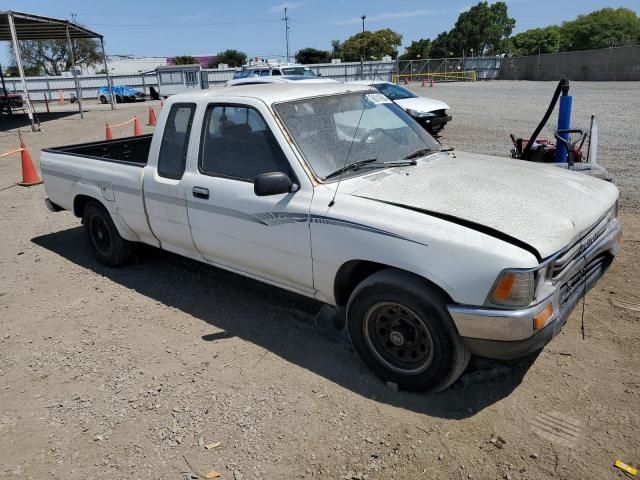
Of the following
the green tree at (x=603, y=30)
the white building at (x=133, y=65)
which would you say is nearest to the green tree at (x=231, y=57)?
the white building at (x=133, y=65)

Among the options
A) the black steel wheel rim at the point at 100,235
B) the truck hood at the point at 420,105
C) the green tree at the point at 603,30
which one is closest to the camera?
the black steel wheel rim at the point at 100,235

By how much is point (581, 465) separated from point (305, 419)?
1.51 metres

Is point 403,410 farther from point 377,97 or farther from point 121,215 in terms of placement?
point 121,215

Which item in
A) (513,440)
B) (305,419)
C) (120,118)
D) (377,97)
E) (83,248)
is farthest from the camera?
(120,118)

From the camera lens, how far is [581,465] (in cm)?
254

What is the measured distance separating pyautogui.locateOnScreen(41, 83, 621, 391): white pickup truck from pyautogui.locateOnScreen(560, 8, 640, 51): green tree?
93.9 meters

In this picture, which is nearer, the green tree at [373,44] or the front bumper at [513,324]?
the front bumper at [513,324]

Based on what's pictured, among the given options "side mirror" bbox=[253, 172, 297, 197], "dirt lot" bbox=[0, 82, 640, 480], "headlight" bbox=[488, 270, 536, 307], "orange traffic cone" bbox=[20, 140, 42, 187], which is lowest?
"dirt lot" bbox=[0, 82, 640, 480]

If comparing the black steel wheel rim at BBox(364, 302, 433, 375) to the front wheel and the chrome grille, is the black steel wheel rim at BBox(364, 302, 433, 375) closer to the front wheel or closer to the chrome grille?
the front wheel

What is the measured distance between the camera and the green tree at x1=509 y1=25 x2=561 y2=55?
9244 cm

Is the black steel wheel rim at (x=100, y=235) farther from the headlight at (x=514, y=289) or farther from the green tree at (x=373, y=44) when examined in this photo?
the green tree at (x=373, y=44)

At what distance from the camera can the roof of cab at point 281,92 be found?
3714 millimetres

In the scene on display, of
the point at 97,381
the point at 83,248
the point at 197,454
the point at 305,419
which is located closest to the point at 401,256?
the point at 305,419

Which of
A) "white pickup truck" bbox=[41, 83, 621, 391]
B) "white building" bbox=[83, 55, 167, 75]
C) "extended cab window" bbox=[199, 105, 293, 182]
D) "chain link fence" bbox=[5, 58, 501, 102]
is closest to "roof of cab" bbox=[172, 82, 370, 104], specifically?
"white pickup truck" bbox=[41, 83, 621, 391]
